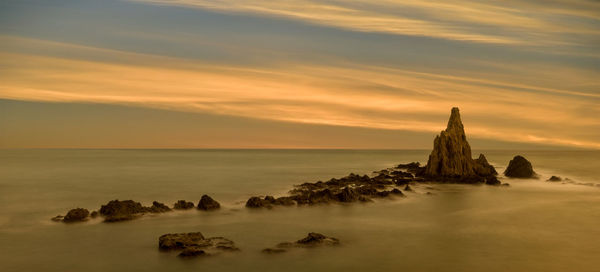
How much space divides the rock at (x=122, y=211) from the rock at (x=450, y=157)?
97.6ft

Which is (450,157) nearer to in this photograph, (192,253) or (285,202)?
(285,202)

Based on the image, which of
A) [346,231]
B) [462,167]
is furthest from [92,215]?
[462,167]

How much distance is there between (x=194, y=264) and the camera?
1381 centimetres

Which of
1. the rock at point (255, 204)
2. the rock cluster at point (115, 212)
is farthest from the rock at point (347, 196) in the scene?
the rock cluster at point (115, 212)

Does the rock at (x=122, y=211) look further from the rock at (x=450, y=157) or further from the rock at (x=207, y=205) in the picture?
the rock at (x=450, y=157)

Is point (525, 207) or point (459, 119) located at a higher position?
point (459, 119)

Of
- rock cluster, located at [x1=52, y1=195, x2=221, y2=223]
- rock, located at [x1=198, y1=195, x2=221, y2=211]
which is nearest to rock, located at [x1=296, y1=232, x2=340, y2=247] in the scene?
rock cluster, located at [x1=52, y1=195, x2=221, y2=223]

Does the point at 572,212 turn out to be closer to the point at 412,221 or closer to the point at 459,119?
the point at 412,221

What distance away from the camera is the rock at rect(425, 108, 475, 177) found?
44531 mm

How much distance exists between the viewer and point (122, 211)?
70.7 feet

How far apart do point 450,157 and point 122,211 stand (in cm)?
3233

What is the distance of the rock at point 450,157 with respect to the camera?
146 feet

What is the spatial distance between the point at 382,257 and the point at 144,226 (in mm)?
9620

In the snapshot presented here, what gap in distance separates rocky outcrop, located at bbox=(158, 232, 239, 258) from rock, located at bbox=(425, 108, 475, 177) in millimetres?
32080
